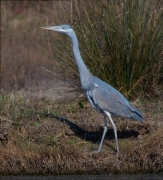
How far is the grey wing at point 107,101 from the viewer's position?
7.91m

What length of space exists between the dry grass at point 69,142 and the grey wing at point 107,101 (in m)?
0.47

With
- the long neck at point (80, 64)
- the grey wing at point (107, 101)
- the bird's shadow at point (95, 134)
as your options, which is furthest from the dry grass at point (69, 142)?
the long neck at point (80, 64)

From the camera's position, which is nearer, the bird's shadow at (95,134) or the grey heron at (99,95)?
the grey heron at (99,95)

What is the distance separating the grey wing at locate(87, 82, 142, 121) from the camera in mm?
7914

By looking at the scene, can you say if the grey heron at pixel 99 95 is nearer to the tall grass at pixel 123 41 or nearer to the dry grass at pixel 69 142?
the dry grass at pixel 69 142

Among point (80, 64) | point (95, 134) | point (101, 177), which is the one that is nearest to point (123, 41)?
point (95, 134)

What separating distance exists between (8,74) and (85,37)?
3320 mm

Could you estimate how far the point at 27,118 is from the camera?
914 centimetres

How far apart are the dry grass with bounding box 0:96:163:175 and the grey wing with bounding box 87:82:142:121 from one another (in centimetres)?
47

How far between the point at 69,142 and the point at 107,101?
963 mm

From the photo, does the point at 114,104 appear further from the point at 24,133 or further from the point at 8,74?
the point at 8,74

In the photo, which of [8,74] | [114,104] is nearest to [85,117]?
[114,104]

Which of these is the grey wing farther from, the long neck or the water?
the water

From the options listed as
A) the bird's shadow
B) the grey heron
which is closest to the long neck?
the grey heron
